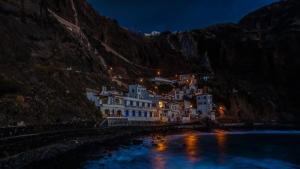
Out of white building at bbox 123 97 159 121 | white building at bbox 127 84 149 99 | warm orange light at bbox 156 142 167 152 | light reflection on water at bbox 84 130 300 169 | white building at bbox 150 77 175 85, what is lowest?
light reflection on water at bbox 84 130 300 169

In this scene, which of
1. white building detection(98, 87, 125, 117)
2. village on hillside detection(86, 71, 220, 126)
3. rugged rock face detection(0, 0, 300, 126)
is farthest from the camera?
village on hillside detection(86, 71, 220, 126)

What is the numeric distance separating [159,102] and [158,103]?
133 cm

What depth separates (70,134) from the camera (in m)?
58.6

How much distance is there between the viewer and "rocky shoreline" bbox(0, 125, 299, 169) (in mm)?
37719

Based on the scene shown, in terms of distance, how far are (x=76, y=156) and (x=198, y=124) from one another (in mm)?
78351

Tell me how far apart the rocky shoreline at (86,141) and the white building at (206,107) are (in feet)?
34.0

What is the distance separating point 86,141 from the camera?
6209 centimetres

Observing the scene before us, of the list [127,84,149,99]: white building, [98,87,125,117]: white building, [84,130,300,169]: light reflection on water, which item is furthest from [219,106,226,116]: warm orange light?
[84,130,300,169]: light reflection on water

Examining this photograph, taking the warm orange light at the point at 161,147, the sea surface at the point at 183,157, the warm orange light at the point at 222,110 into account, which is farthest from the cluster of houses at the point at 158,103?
the sea surface at the point at 183,157

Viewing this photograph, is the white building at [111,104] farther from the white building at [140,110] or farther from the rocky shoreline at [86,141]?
the rocky shoreline at [86,141]

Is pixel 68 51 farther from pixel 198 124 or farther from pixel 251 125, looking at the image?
pixel 251 125

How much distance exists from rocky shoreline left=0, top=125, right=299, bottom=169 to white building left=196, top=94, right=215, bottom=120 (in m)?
10.4

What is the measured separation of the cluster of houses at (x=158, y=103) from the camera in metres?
92.1

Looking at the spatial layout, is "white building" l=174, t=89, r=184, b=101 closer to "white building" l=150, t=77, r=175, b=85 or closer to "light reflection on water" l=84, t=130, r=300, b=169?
"white building" l=150, t=77, r=175, b=85
